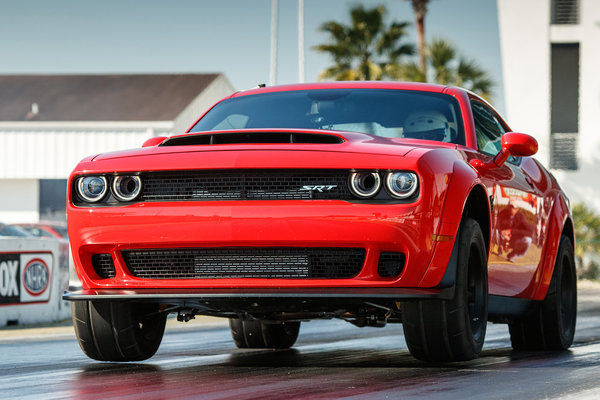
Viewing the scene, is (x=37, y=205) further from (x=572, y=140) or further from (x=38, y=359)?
(x=38, y=359)

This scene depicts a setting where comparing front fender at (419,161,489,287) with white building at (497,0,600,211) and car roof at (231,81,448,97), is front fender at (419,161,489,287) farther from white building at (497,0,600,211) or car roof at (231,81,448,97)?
white building at (497,0,600,211)

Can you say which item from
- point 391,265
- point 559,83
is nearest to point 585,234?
point 559,83

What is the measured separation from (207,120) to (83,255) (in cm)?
186

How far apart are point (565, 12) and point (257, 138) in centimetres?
2677

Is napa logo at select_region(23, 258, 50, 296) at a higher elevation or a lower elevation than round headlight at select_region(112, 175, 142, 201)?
lower

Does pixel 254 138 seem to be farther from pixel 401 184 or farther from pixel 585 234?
pixel 585 234

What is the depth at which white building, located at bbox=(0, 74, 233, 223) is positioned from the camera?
149 feet

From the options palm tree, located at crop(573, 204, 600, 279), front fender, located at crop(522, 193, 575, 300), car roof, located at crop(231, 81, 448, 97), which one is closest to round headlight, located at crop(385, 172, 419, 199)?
car roof, located at crop(231, 81, 448, 97)

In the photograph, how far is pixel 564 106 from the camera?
32.2 metres

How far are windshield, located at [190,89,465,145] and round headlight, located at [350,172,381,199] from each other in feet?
4.36

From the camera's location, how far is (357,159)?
616 cm

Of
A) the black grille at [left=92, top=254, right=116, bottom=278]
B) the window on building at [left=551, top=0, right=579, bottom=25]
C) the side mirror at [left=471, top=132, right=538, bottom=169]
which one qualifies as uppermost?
the window on building at [left=551, top=0, right=579, bottom=25]

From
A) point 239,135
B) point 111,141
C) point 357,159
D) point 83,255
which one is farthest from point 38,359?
point 111,141

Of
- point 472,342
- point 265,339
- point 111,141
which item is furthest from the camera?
point 111,141
